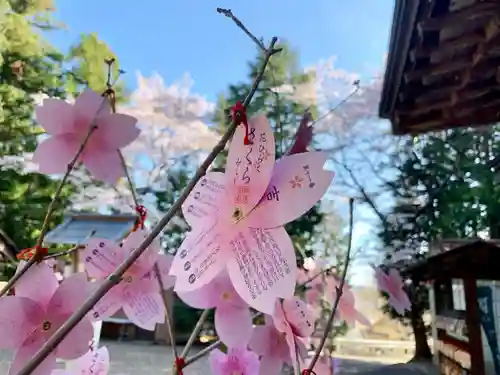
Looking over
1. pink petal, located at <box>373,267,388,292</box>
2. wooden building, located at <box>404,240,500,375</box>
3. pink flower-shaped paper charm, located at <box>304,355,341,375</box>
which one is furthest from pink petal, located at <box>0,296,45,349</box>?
wooden building, located at <box>404,240,500,375</box>

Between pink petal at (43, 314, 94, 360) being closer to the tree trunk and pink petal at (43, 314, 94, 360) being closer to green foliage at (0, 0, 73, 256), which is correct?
green foliage at (0, 0, 73, 256)

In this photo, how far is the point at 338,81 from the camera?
4.56 meters

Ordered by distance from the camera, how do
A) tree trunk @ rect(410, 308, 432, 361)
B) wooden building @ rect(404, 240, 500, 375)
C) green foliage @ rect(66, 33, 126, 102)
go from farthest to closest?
1. tree trunk @ rect(410, 308, 432, 361)
2. wooden building @ rect(404, 240, 500, 375)
3. green foliage @ rect(66, 33, 126, 102)

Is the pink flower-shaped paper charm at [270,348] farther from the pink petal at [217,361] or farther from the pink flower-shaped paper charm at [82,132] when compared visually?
the pink flower-shaped paper charm at [82,132]

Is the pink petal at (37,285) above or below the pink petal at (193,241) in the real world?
below

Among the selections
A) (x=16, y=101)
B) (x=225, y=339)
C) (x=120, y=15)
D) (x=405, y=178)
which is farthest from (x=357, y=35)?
(x=225, y=339)

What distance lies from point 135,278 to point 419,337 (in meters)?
5.26

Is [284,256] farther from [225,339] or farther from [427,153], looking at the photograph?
[427,153]

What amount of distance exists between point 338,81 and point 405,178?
117 centimetres

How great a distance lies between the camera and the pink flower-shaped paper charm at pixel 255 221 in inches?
8.5

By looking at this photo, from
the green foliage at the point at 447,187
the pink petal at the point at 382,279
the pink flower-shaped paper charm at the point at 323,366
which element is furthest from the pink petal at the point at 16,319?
the green foliage at the point at 447,187

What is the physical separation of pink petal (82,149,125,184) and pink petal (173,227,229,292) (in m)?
0.13

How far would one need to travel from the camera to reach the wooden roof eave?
83cm

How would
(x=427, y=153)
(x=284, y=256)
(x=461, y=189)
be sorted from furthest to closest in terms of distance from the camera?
(x=427, y=153) → (x=461, y=189) → (x=284, y=256)
